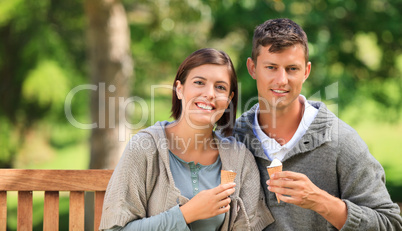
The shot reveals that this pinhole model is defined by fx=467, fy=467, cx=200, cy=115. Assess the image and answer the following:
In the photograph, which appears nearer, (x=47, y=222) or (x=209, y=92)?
(x=209, y=92)

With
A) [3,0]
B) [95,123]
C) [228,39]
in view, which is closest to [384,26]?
[228,39]

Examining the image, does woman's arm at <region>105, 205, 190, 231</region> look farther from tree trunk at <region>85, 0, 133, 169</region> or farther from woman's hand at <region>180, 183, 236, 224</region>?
tree trunk at <region>85, 0, 133, 169</region>

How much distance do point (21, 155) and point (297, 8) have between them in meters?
5.63

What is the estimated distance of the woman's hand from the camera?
2361 mm

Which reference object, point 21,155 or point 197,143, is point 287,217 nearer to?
point 197,143

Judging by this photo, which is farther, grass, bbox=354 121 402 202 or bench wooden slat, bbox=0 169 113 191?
grass, bbox=354 121 402 202

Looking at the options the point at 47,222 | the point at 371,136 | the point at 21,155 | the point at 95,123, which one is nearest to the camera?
the point at 47,222

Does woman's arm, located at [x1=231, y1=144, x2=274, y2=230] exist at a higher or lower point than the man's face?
lower

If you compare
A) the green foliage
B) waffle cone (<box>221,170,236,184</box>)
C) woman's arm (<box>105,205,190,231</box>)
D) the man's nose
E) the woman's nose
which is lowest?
woman's arm (<box>105,205,190,231</box>)

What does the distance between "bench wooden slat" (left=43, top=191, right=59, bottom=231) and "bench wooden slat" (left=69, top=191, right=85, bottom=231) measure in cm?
9

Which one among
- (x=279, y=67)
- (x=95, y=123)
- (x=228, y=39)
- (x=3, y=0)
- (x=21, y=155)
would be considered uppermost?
(x=3, y=0)

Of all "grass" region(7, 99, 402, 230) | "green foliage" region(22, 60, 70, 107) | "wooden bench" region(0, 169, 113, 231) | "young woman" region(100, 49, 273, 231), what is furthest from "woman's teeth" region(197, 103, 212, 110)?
"grass" region(7, 99, 402, 230)

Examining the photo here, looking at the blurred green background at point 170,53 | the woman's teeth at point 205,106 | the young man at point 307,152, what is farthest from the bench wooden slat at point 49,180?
the blurred green background at point 170,53

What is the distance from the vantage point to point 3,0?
6406mm
